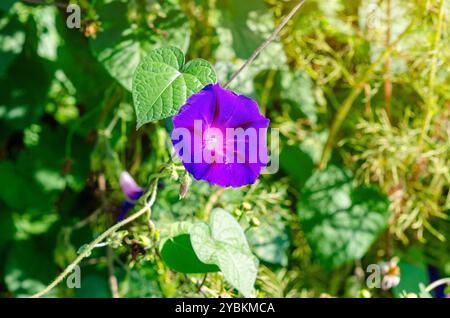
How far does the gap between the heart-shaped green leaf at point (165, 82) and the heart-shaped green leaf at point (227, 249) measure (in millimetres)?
213

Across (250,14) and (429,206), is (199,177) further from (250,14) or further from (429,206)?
(429,206)

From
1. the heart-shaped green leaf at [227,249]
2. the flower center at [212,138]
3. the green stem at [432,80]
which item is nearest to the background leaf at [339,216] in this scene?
the green stem at [432,80]

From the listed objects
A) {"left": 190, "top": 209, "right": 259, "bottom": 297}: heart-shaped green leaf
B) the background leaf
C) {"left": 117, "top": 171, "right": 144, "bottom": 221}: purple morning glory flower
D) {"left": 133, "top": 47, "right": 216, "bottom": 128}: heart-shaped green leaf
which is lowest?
the background leaf

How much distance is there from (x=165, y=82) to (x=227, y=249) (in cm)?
27

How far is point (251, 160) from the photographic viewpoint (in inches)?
34.0

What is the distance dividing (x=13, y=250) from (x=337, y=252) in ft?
2.15

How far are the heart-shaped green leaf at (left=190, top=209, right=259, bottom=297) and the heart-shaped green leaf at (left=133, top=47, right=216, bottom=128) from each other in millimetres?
213

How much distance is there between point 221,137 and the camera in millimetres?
915

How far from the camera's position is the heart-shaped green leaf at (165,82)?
2.55 ft

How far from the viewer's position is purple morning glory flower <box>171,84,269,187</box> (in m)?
0.80

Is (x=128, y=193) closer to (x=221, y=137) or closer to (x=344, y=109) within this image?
(x=221, y=137)

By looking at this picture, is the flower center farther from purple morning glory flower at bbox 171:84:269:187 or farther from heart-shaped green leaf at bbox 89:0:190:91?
heart-shaped green leaf at bbox 89:0:190:91

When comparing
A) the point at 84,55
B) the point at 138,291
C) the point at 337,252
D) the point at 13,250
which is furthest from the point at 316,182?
the point at 13,250

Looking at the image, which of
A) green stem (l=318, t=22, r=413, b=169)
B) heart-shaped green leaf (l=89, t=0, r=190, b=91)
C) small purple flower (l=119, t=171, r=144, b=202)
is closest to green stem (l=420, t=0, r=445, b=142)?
green stem (l=318, t=22, r=413, b=169)
